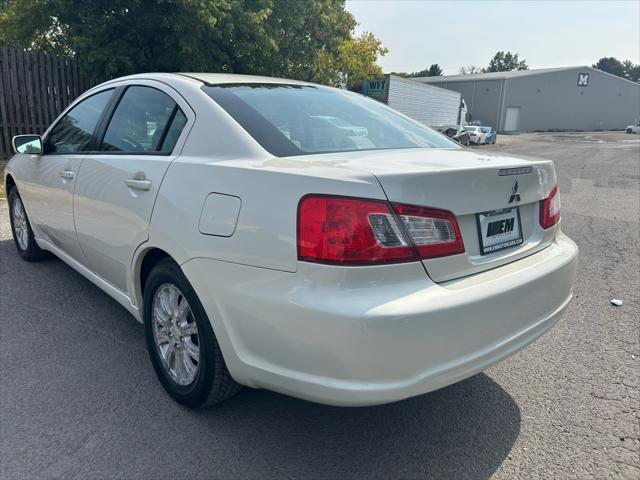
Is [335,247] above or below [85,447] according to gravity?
above

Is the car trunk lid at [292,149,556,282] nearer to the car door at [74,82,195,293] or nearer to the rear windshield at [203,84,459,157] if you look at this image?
the rear windshield at [203,84,459,157]

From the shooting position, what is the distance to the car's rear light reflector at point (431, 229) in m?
1.84

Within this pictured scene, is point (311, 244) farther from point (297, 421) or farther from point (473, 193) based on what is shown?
point (297, 421)

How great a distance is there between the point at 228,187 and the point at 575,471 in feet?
6.46

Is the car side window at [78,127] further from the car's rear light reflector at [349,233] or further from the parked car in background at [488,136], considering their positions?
the parked car in background at [488,136]

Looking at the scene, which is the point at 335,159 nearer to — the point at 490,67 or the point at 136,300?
the point at 136,300

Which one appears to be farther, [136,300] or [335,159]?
[136,300]

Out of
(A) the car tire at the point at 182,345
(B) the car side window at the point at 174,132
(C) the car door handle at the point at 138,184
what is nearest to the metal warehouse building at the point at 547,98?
(B) the car side window at the point at 174,132

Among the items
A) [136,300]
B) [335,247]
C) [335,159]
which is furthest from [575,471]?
[136,300]

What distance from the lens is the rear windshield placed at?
235 cm

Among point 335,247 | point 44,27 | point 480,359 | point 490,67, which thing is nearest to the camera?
point 335,247

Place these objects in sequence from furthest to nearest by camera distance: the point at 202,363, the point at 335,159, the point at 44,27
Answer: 1. the point at 44,27
2. the point at 202,363
3. the point at 335,159

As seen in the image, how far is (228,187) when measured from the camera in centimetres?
207

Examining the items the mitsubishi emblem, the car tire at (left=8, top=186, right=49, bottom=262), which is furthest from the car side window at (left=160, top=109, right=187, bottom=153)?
the car tire at (left=8, top=186, right=49, bottom=262)
